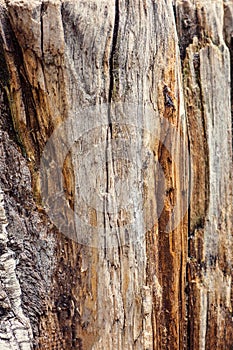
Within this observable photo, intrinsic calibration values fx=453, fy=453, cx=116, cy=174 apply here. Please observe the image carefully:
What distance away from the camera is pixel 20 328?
4.59 feet

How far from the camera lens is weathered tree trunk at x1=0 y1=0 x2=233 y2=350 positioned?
128 cm

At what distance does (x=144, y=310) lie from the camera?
4.81 feet

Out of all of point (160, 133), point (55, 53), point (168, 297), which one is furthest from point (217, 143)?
point (55, 53)

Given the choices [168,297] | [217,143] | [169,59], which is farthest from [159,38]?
[168,297]

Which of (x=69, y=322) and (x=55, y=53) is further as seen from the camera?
(x=69, y=322)

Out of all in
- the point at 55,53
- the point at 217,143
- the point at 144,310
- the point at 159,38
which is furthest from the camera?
the point at 217,143

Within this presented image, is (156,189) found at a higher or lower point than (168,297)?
higher

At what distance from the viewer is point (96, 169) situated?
1.35m

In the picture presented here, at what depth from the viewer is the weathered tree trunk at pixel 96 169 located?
1.28 m

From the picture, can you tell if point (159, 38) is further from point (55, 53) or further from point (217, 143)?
point (217, 143)

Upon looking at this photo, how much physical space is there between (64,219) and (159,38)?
61cm

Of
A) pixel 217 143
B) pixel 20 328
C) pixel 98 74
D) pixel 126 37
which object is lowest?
pixel 20 328

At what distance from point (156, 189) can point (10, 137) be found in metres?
0.48

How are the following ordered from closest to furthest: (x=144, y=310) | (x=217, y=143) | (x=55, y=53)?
1. (x=55, y=53)
2. (x=144, y=310)
3. (x=217, y=143)
